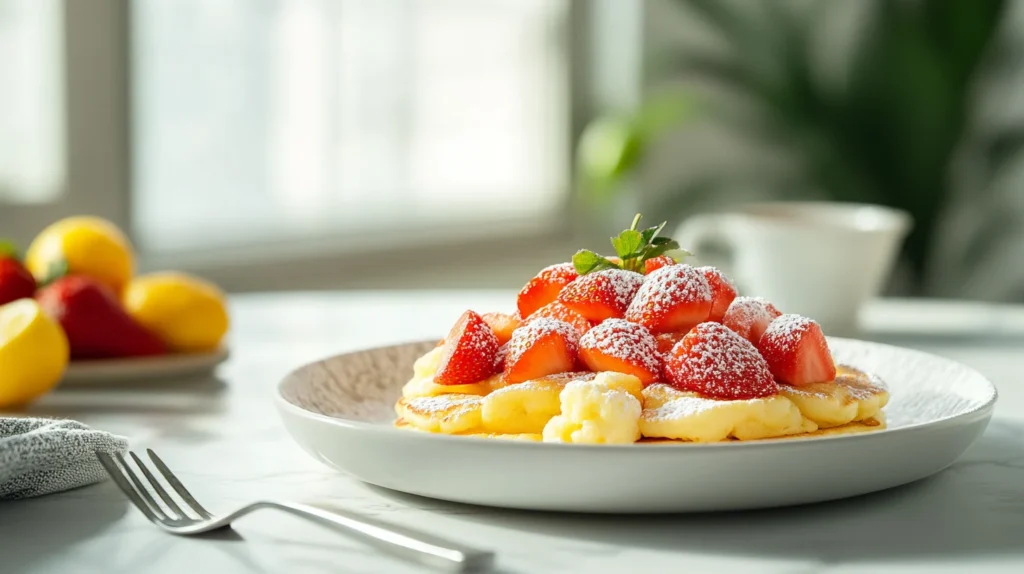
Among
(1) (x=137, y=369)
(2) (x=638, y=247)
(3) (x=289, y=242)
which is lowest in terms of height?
(3) (x=289, y=242)

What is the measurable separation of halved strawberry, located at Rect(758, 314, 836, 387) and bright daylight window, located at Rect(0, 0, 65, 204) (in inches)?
95.3

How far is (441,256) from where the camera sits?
4652mm

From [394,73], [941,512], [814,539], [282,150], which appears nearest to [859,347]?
[941,512]

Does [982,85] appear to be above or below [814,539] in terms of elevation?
above

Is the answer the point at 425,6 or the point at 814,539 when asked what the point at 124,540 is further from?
the point at 425,6

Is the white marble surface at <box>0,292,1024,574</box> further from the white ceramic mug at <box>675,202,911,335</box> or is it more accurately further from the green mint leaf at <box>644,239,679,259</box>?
the white ceramic mug at <box>675,202,911,335</box>

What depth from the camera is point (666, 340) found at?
106 centimetres

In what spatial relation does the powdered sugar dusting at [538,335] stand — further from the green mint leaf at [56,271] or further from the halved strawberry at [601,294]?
the green mint leaf at [56,271]

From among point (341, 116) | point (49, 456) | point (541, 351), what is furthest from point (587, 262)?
point (341, 116)

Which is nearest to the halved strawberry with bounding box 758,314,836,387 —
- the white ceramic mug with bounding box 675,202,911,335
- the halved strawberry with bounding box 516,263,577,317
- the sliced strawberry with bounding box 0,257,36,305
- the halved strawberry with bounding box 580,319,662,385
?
the halved strawberry with bounding box 580,319,662,385

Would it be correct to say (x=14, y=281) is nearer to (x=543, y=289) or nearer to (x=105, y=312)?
(x=105, y=312)

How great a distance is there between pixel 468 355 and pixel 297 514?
0.94ft

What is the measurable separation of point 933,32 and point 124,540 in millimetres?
4019

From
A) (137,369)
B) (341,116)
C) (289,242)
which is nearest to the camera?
(137,369)
